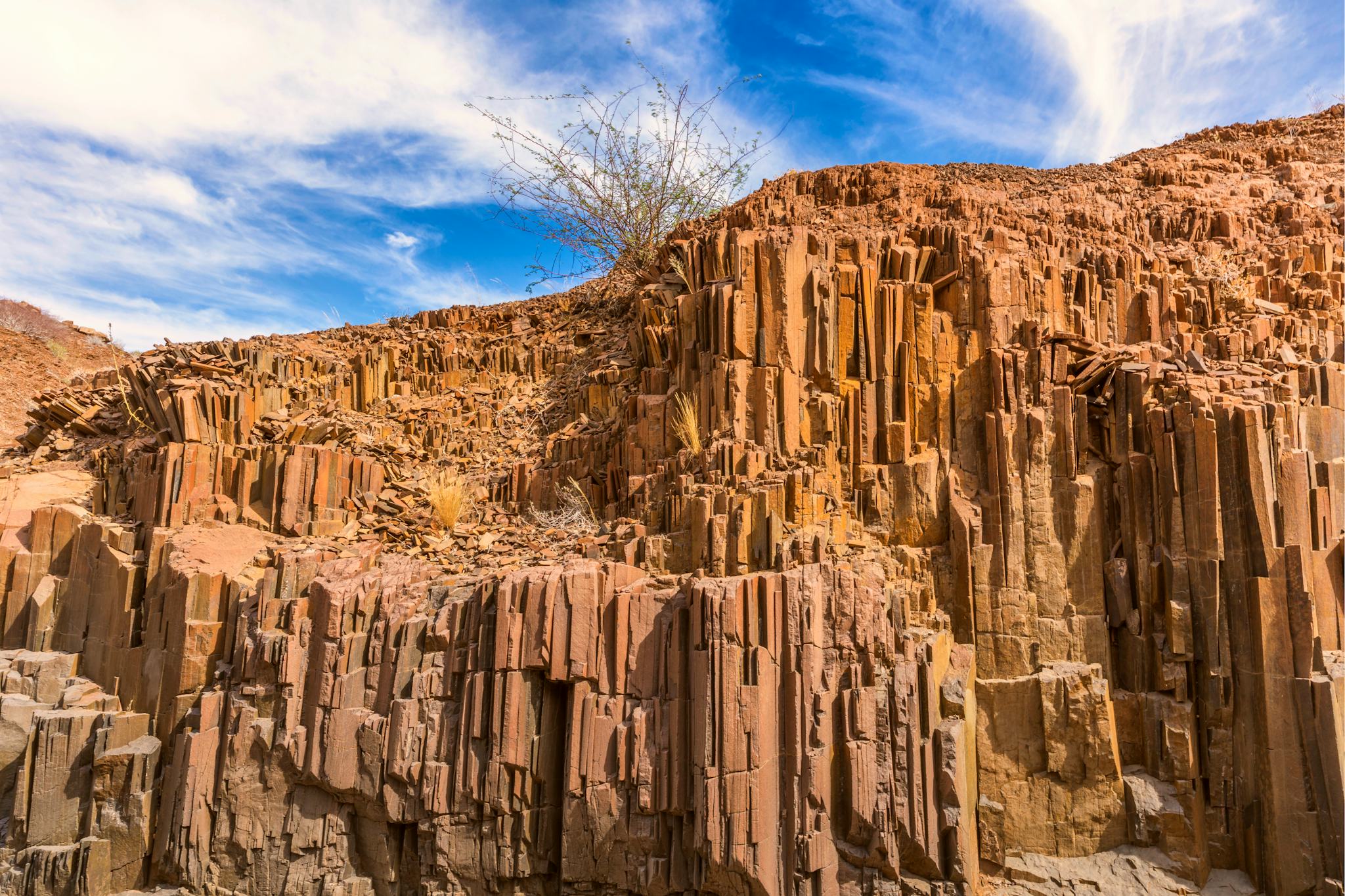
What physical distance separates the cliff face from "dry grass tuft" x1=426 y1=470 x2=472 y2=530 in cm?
13

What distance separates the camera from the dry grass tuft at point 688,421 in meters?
7.04

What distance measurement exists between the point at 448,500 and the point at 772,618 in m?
3.84

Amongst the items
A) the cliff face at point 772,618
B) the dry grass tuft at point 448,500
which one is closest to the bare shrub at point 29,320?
the cliff face at point 772,618

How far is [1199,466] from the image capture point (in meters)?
6.08

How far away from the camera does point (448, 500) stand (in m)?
7.76

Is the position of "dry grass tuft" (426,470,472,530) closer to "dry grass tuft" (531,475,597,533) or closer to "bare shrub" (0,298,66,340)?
"dry grass tuft" (531,475,597,533)

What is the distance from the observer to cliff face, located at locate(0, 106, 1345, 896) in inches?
219

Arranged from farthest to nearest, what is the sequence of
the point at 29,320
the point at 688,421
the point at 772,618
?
the point at 29,320
the point at 688,421
the point at 772,618

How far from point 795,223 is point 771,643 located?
5.70 m

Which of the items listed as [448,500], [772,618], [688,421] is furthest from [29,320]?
[772,618]

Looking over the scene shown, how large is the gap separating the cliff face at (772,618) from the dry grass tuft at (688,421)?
10cm

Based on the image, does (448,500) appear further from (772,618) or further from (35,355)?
(35,355)

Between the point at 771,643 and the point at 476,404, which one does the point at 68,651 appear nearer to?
the point at 476,404

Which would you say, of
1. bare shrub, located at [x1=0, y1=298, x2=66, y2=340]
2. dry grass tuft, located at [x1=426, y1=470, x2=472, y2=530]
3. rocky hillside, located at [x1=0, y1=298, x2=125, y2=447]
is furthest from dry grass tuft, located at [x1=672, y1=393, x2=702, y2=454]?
bare shrub, located at [x1=0, y1=298, x2=66, y2=340]
